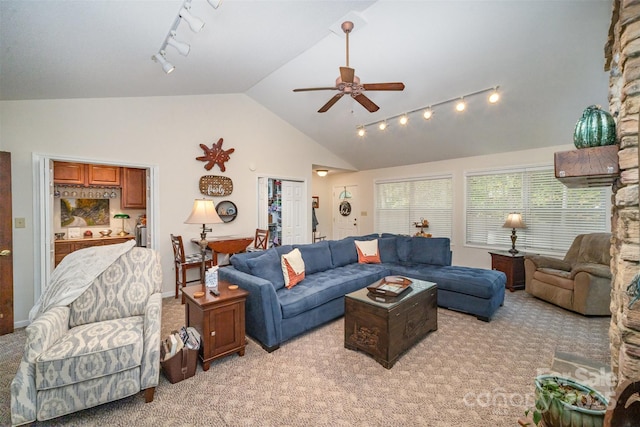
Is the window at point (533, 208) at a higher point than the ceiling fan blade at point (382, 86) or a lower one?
lower

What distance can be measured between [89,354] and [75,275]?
0.80 meters

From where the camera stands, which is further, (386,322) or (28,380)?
(386,322)

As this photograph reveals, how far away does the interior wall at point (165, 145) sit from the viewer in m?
3.02

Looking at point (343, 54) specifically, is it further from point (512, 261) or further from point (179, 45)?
point (512, 261)

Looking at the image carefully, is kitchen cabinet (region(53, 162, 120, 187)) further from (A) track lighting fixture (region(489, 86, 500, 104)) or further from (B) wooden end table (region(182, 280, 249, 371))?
(A) track lighting fixture (region(489, 86, 500, 104))

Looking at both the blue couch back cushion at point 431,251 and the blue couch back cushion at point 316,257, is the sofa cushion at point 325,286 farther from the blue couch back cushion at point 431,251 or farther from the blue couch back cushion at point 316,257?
the blue couch back cushion at point 431,251

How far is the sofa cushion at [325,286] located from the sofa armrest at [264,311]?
11cm

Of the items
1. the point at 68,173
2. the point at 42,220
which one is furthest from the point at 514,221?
the point at 68,173

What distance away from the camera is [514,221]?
4488 millimetres

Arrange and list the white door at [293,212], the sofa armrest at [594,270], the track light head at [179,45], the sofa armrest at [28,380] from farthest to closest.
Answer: the white door at [293,212] → the sofa armrest at [594,270] → the track light head at [179,45] → the sofa armrest at [28,380]

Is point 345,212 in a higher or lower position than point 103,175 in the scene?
lower

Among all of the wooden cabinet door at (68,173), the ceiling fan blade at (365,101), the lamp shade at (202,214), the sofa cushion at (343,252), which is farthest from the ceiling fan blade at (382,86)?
the wooden cabinet door at (68,173)

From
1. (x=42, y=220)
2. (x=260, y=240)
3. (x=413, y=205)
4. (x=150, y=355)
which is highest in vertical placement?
(x=413, y=205)

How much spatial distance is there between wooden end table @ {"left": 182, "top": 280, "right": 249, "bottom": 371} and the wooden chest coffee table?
1.00m
